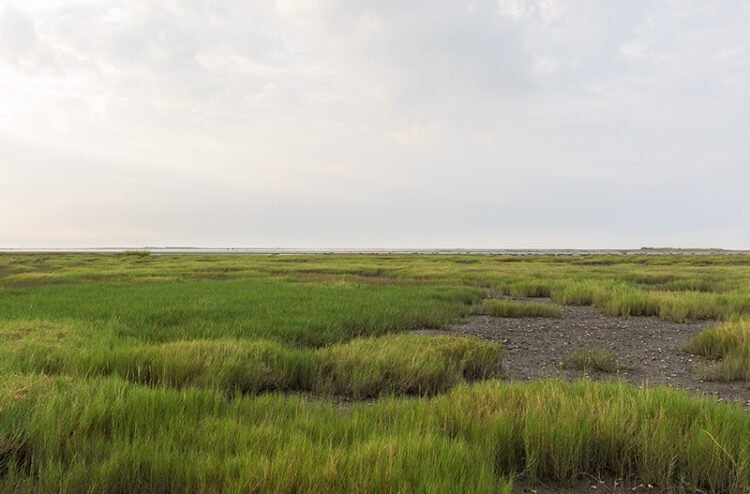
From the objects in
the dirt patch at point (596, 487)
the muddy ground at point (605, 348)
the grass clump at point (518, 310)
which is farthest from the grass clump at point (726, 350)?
the grass clump at point (518, 310)

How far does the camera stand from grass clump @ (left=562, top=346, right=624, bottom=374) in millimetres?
8180

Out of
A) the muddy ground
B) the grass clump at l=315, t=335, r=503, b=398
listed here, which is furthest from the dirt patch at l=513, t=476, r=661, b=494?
the grass clump at l=315, t=335, r=503, b=398

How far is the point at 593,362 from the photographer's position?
27.3 feet

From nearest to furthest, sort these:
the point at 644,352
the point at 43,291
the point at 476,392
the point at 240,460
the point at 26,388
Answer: the point at 240,460 < the point at 26,388 < the point at 476,392 < the point at 644,352 < the point at 43,291

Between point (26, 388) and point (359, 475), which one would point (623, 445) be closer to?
point (359, 475)

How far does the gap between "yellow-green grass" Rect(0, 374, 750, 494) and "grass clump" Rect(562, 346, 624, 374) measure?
3565mm

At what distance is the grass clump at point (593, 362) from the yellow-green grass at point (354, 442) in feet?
11.7

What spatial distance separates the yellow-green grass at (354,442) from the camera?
295 cm

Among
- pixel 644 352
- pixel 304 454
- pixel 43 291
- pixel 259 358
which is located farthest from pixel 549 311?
pixel 43 291

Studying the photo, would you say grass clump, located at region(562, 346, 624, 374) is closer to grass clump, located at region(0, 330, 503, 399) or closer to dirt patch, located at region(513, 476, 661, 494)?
grass clump, located at region(0, 330, 503, 399)

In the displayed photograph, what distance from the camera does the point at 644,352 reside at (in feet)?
31.9

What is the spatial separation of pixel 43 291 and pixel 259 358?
16.4m

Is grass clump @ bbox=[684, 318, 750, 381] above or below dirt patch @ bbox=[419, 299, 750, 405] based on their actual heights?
above

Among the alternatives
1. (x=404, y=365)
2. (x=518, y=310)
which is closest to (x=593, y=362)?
(x=404, y=365)
